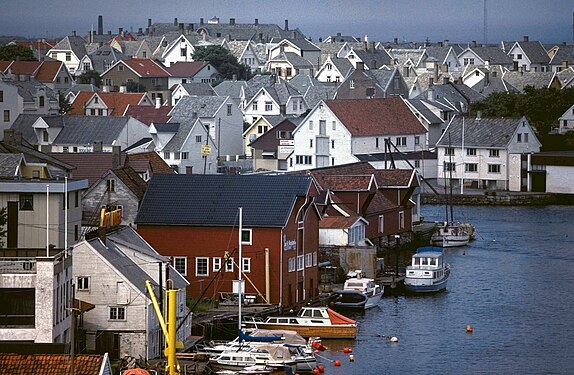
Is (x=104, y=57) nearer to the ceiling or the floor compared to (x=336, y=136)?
nearer to the ceiling

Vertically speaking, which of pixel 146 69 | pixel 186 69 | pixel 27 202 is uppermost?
pixel 186 69

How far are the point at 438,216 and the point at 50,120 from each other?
13.8m

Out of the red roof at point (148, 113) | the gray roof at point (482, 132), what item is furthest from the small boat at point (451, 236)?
the red roof at point (148, 113)

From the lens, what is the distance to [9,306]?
26000 mm

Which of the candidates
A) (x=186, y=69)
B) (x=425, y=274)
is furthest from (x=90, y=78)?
(x=425, y=274)

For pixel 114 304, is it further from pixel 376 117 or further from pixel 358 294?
pixel 376 117

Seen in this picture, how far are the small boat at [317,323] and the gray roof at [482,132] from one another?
92.3 feet

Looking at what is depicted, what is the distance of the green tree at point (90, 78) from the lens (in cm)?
8687

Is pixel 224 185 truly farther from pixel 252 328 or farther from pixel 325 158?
pixel 325 158

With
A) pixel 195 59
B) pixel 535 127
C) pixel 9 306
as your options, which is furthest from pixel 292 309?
pixel 195 59

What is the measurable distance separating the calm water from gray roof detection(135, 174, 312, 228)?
10.1 feet

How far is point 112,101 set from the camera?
67.4 m

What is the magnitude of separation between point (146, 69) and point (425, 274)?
48587 mm

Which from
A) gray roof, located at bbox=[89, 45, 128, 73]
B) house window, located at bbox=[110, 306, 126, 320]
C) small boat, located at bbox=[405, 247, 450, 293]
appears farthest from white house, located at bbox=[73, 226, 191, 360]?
gray roof, located at bbox=[89, 45, 128, 73]
